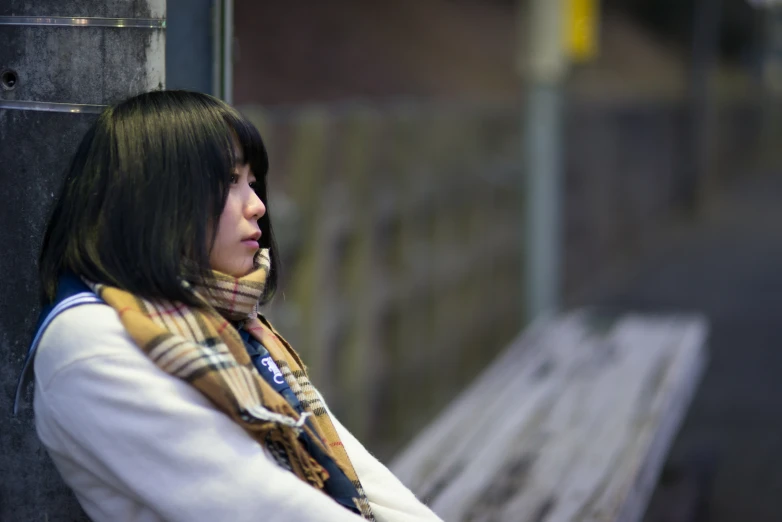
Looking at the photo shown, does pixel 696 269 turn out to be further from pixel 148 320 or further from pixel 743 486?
pixel 148 320

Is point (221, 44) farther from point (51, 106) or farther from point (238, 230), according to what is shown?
point (238, 230)

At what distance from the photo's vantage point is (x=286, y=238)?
4480mm

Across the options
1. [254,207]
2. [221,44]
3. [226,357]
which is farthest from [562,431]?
[226,357]

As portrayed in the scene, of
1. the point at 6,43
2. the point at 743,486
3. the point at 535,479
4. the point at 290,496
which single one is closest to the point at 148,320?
the point at 290,496

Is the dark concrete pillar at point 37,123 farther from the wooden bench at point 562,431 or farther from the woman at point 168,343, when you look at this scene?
the wooden bench at point 562,431

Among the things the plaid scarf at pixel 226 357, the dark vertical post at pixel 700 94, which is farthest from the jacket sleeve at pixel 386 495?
the dark vertical post at pixel 700 94

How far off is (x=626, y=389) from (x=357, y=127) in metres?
1.81

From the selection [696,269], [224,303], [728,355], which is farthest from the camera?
[696,269]

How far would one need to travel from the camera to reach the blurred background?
468 cm

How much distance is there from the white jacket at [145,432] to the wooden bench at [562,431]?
122 centimetres

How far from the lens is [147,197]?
5.25 feet

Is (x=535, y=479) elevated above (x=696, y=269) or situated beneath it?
elevated above

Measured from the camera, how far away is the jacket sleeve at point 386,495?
75.7 inches

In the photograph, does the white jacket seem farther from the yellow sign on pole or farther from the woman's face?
the yellow sign on pole
